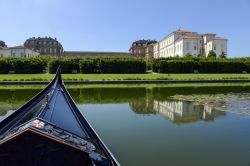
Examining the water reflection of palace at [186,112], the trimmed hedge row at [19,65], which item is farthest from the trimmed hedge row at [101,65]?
the water reflection of palace at [186,112]

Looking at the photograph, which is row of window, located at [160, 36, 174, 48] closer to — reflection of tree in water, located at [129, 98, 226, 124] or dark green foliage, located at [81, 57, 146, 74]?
dark green foliage, located at [81, 57, 146, 74]

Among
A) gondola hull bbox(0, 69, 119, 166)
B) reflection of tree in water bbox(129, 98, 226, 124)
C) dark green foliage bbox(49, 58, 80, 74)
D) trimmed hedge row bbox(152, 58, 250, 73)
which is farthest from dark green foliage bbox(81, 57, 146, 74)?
gondola hull bbox(0, 69, 119, 166)

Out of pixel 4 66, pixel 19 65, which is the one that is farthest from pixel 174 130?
pixel 4 66

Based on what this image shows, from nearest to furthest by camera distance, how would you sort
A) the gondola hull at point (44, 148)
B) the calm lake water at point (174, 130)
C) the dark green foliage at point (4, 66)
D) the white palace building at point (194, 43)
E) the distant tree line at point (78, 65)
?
1. the gondola hull at point (44, 148)
2. the calm lake water at point (174, 130)
3. the dark green foliage at point (4, 66)
4. the distant tree line at point (78, 65)
5. the white palace building at point (194, 43)

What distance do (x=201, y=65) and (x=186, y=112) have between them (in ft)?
94.9

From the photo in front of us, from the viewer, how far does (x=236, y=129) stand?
29.6 feet

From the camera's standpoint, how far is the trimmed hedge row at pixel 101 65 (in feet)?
120

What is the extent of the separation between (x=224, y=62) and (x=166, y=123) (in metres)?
32.7

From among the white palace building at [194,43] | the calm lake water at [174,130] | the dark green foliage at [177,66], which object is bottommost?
the calm lake water at [174,130]

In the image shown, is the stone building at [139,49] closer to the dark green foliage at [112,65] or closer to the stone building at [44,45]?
the stone building at [44,45]

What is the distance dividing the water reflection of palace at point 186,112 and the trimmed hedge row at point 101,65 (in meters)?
23.2

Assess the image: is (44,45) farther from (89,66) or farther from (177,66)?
(177,66)

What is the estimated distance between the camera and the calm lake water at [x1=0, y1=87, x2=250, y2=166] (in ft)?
20.8

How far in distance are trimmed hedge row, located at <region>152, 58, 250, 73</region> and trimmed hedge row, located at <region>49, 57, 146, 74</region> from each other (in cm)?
283
